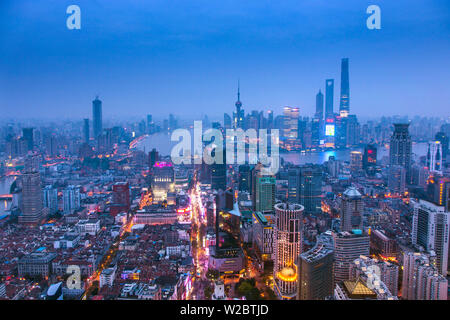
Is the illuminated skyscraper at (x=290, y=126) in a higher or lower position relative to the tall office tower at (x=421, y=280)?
higher

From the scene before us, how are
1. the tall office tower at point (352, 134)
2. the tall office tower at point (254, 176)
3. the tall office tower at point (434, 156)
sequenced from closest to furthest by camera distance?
the tall office tower at point (434, 156) < the tall office tower at point (254, 176) < the tall office tower at point (352, 134)

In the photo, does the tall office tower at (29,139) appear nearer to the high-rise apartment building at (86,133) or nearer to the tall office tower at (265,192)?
the high-rise apartment building at (86,133)

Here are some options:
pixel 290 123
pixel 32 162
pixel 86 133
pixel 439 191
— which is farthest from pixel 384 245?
pixel 32 162

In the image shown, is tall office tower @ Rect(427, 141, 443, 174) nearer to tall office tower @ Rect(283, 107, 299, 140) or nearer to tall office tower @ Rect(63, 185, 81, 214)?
tall office tower @ Rect(283, 107, 299, 140)

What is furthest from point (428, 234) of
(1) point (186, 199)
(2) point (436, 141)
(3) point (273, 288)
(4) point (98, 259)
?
(1) point (186, 199)

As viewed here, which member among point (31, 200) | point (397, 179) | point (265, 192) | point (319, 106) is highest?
point (319, 106)

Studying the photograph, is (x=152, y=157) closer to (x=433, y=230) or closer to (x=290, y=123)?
(x=290, y=123)

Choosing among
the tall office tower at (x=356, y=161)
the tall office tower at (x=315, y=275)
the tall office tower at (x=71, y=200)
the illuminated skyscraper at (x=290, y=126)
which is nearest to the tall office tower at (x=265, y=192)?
the illuminated skyscraper at (x=290, y=126)

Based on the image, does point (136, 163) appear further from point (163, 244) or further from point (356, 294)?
point (356, 294)
